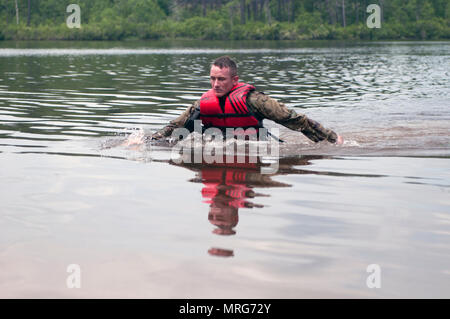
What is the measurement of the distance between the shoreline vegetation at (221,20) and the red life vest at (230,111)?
204 ft

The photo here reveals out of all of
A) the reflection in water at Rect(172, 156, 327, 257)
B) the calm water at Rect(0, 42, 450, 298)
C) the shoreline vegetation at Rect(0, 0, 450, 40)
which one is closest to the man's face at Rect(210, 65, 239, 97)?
the reflection in water at Rect(172, 156, 327, 257)

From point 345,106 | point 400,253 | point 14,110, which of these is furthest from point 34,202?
point 345,106

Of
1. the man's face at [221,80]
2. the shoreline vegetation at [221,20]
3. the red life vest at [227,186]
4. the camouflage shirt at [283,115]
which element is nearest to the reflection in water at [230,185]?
the red life vest at [227,186]

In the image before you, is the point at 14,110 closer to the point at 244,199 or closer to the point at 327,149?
the point at 327,149

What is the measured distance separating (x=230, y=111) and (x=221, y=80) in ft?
1.41

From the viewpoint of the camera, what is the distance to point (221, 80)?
7301mm

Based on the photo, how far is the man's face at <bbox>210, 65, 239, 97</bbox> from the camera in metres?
7.28

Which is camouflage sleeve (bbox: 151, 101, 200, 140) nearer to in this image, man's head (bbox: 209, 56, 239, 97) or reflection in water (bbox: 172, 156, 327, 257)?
man's head (bbox: 209, 56, 239, 97)

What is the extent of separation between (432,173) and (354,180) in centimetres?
91

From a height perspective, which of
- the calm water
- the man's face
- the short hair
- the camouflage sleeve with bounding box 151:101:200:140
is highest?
the short hair

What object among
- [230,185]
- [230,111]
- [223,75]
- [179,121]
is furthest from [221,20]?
[230,185]

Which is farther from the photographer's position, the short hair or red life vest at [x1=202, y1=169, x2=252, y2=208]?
the short hair

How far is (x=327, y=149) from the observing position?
309 inches

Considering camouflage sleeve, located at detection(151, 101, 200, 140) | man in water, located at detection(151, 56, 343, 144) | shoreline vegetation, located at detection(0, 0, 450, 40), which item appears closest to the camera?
man in water, located at detection(151, 56, 343, 144)
